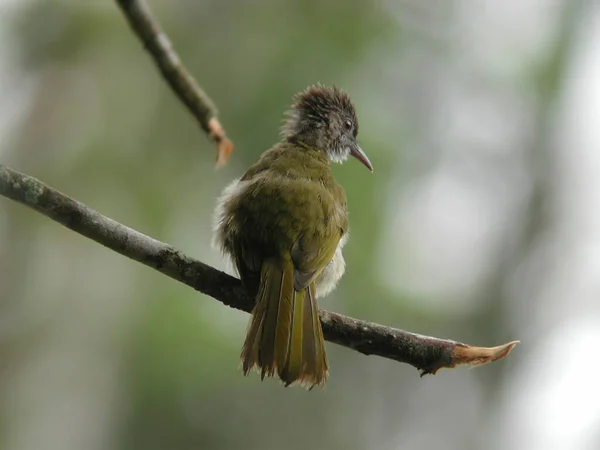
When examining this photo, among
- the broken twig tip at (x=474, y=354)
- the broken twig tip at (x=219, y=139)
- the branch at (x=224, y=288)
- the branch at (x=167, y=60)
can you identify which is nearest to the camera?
the branch at (x=224, y=288)

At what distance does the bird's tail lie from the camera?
3080 millimetres

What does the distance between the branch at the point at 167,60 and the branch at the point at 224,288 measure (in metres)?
1.11

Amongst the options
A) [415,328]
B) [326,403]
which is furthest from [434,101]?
[326,403]

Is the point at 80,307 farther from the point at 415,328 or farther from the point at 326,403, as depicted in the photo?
the point at 415,328

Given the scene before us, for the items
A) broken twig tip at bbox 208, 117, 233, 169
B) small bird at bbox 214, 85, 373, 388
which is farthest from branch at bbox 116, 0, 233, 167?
small bird at bbox 214, 85, 373, 388

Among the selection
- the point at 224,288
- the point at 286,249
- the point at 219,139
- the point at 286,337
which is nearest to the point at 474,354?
the point at 286,337

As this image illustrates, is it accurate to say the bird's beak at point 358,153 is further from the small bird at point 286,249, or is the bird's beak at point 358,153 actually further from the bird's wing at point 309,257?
the bird's wing at point 309,257

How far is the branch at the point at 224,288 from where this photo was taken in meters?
2.82

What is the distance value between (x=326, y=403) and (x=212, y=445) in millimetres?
1328

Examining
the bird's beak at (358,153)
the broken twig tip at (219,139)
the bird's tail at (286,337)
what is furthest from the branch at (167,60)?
the bird's beak at (358,153)

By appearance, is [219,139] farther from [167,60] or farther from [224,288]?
[224,288]

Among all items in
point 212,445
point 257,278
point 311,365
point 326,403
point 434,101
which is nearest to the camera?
point 311,365

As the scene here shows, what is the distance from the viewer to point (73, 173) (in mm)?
8688

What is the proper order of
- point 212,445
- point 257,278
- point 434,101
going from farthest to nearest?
point 434,101
point 212,445
point 257,278
